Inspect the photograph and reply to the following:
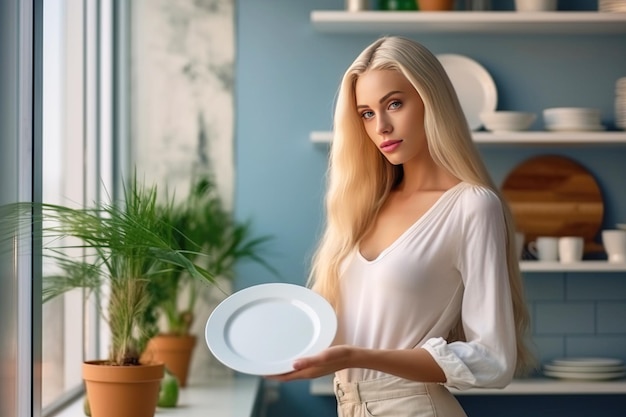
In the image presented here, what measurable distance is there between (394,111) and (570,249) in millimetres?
1850

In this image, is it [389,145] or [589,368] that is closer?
[389,145]

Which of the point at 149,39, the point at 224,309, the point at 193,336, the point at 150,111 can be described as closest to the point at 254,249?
the point at 193,336

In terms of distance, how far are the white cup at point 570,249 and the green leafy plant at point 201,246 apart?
1099 mm

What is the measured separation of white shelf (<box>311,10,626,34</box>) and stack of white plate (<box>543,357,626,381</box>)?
127 centimetres

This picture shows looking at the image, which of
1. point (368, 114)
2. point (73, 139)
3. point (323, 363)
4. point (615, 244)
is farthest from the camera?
point (615, 244)

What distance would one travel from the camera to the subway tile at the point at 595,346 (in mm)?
4035

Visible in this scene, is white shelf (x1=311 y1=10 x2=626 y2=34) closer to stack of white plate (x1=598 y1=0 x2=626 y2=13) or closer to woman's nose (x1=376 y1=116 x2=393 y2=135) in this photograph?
stack of white plate (x1=598 y1=0 x2=626 y2=13)

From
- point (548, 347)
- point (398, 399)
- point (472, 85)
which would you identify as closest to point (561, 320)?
point (548, 347)

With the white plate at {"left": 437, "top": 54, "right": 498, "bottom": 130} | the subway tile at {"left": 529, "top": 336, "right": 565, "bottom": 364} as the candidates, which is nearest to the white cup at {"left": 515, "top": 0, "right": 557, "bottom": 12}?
the white plate at {"left": 437, "top": 54, "right": 498, "bottom": 130}

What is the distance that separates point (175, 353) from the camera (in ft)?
12.2

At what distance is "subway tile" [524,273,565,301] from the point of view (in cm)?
404

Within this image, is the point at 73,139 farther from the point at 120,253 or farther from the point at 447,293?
the point at 447,293

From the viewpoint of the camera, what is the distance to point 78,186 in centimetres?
354

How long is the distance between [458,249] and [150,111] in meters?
2.26
